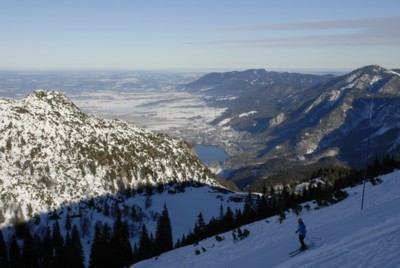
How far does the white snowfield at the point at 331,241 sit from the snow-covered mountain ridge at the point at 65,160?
108698mm

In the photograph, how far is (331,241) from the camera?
2652 cm

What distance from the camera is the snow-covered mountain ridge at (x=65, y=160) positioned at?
142375 mm

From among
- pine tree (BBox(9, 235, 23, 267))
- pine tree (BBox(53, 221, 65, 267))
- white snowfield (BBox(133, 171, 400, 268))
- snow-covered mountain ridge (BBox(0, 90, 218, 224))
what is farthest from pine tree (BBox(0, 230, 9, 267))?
white snowfield (BBox(133, 171, 400, 268))

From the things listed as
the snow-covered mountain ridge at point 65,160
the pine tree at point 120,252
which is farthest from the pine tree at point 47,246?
the pine tree at point 120,252

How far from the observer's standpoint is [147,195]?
16000 centimetres

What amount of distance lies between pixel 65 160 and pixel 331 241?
5940 inches

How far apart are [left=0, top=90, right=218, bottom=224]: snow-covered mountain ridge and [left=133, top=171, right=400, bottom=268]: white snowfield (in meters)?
109

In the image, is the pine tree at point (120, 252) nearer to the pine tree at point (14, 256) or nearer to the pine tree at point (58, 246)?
the pine tree at point (58, 246)

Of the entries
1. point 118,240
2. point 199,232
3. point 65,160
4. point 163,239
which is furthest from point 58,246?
point 65,160

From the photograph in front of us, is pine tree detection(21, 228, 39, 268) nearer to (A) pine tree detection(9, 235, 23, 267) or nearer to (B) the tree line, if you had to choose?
(B) the tree line

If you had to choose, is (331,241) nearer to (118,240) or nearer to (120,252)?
(120,252)

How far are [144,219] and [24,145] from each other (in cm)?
5961

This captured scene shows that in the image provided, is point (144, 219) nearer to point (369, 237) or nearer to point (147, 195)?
point (147, 195)

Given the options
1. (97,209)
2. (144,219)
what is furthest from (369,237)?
(97,209)
